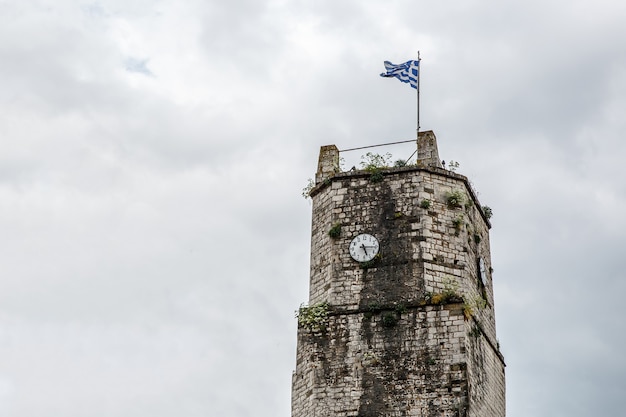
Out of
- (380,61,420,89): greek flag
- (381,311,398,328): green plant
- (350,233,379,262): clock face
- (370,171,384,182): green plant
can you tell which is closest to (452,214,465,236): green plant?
(350,233,379,262): clock face

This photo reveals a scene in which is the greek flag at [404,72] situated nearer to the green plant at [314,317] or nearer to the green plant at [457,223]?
the green plant at [457,223]

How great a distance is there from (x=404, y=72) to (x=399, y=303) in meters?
7.38

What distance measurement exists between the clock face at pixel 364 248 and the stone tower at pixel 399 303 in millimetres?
38

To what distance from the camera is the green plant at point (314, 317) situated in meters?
27.5

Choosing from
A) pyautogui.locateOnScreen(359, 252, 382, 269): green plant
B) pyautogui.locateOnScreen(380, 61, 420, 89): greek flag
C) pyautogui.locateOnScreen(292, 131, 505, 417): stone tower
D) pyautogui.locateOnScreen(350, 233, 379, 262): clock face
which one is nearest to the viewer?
pyautogui.locateOnScreen(292, 131, 505, 417): stone tower

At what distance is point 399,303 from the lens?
26953 mm

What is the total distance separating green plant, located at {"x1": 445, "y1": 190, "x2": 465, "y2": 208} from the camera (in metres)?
28.4

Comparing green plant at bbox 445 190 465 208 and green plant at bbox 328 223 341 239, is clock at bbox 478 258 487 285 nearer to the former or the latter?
green plant at bbox 445 190 465 208

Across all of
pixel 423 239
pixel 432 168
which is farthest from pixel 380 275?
pixel 432 168

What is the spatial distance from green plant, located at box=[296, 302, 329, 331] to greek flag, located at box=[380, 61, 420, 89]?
23.6 ft

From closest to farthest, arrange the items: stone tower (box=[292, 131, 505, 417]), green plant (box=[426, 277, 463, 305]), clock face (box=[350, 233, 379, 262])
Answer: stone tower (box=[292, 131, 505, 417]) → green plant (box=[426, 277, 463, 305]) → clock face (box=[350, 233, 379, 262])

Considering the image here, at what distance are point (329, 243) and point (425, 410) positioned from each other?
5.15 metres

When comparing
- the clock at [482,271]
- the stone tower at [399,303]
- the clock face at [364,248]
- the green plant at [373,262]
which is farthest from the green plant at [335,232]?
the clock at [482,271]

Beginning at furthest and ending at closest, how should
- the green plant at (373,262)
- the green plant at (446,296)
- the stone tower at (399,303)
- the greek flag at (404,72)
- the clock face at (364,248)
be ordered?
1. the greek flag at (404,72)
2. the clock face at (364,248)
3. the green plant at (373,262)
4. the green plant at (446,296)
5. the stone tower at (399,303)
